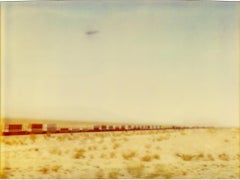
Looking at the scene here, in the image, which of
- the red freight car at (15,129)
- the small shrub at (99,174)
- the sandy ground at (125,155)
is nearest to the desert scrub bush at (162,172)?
the sandy ground at (125,155)

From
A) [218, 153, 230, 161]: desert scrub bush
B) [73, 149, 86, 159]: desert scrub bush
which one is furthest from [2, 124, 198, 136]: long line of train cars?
[218, 153, 230, 161]: desert scrub bush

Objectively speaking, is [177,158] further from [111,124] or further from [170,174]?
[111,124]

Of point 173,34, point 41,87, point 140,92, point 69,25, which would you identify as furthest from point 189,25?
point 41,87

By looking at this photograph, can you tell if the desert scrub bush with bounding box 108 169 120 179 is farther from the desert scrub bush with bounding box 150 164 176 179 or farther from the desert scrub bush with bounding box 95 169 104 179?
the desert scrub bush with bounding box 150 164 176 179

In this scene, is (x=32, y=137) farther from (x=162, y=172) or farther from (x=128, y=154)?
(x=162, y=172)

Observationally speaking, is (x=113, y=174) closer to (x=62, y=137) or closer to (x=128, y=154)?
(x=128, y=154)

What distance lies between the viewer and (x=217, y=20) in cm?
362

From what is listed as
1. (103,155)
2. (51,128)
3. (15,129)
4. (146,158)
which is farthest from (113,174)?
(15,129)

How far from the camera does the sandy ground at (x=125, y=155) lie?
3512 millimetres

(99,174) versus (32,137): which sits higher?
(32,137)

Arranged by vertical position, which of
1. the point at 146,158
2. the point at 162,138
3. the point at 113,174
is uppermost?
the point at 162,138

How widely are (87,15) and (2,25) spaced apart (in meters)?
0.58

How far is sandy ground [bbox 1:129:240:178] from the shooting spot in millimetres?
3512

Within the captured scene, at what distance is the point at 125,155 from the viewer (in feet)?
11.6
